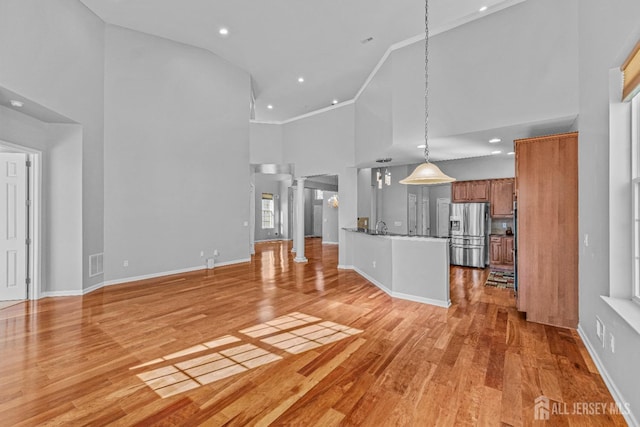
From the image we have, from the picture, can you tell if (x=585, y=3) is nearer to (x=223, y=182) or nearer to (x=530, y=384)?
(x=530, y=384)

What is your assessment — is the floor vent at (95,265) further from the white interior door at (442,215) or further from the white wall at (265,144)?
the white interior door at (442,215)

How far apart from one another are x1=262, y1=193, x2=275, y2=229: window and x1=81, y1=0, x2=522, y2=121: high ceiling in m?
7.24

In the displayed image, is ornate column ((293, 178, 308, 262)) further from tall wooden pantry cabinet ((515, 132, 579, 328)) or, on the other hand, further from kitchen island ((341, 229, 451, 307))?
tall wooden pantry cabinet ((515, 132, 579, 328))

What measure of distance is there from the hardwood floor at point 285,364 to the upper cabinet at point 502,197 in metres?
3.70

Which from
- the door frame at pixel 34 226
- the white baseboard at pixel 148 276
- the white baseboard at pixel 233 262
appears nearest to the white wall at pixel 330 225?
the white baseboard at pixel 233 262

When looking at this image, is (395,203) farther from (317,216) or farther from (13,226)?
(13,226)

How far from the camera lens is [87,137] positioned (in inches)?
201

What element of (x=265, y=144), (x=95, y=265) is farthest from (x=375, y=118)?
(x=95, y=265)

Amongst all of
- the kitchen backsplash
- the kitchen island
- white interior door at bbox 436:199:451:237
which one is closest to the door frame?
the kitchen island

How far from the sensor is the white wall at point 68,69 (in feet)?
12.0

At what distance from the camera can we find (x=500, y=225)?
25.3 feet

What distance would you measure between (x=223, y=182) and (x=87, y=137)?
2939 mm

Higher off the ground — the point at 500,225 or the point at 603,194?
the point at 603,194

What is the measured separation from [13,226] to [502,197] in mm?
10082
